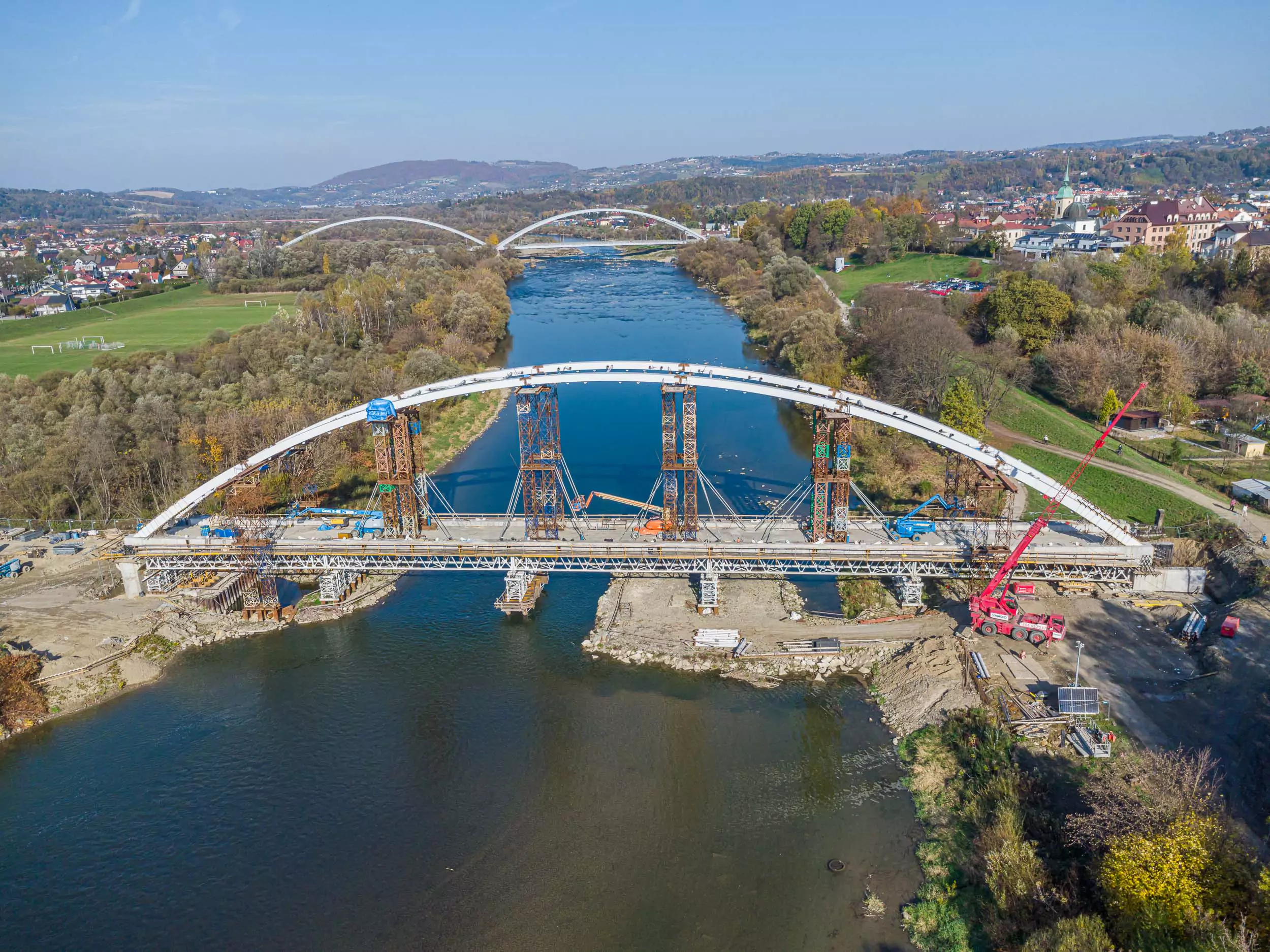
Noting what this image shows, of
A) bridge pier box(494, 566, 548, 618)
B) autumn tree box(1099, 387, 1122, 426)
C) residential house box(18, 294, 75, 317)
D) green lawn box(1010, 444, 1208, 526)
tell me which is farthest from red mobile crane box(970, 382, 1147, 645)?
residential house box(18, 294, 75, 317)

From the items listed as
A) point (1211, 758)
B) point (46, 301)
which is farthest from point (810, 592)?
point (46, 301)

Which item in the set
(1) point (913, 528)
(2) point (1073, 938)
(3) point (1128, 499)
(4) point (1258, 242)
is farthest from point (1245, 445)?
(4) point (1258, 242)

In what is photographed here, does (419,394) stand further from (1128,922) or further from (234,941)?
(1128,922)

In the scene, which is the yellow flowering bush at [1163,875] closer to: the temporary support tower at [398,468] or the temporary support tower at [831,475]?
the temporary support tower at [831,475]

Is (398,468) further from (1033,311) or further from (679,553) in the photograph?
(1033,311)

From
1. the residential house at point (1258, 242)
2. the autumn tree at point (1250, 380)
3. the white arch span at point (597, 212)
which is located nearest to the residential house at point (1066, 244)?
the residential house at point (1258, 242)
